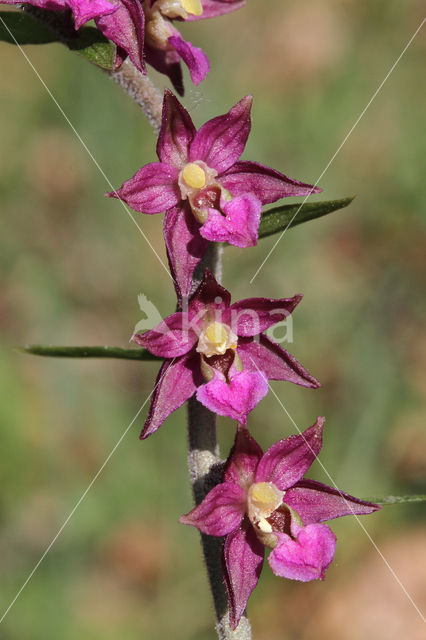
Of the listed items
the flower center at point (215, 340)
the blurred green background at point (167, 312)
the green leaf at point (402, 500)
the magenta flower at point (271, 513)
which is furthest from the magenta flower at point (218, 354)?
the blurred green background at point (167, 312)

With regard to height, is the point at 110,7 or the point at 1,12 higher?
the point at 110,7

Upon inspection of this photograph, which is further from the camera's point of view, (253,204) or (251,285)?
(251,285)

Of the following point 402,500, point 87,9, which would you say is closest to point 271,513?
point 402,500

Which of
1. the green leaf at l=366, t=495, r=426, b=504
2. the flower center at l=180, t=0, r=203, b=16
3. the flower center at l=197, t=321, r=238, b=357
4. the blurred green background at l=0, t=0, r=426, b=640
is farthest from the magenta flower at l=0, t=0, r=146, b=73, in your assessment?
the blurred green background at l=0, t=0, r=426, b=640

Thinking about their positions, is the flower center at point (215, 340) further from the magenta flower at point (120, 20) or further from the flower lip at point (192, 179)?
the magenta flower at point (120, 20)

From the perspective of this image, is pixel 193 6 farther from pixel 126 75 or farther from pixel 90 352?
pixel 90 352

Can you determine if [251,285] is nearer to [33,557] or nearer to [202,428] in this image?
[33,557]

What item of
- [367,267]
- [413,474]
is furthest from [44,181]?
[413,474]
